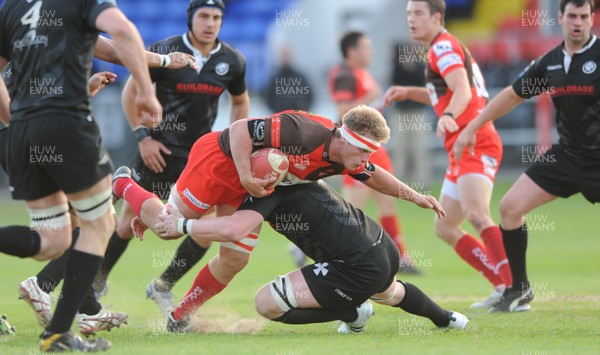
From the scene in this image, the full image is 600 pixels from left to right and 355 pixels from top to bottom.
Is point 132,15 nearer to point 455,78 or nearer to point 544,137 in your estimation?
point 544,137

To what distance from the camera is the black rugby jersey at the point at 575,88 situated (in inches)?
313

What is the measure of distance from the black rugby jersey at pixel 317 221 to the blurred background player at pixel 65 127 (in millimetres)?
1265

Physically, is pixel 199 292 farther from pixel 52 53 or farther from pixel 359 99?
pixel 359 99

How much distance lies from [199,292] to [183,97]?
6.98 feet

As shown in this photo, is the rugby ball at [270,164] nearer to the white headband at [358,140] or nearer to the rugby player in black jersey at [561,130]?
the white headband at [358,140]

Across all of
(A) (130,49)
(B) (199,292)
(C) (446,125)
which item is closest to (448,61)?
(C) (446,125)

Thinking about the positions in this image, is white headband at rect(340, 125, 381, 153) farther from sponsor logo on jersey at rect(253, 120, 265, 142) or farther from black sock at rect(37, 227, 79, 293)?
black sock at rect(37, 227, 79, 293)

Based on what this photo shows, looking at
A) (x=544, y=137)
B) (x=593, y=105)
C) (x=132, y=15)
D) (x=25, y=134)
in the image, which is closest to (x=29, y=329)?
(x=25, y=134)

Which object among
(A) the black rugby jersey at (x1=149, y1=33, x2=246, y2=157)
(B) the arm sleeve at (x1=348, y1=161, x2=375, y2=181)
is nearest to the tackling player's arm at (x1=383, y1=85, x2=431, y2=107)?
(A) the black rugby jersey at (x1=149, y1=33, x2=246, y2=157)

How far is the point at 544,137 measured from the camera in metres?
21.2

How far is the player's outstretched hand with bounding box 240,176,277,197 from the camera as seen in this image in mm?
6531

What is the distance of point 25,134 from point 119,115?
15585mm

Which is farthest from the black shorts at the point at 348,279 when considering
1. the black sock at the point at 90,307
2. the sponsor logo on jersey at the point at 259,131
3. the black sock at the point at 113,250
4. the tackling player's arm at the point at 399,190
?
the black sock at the point at 113,250

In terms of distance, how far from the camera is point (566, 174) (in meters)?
8.09
